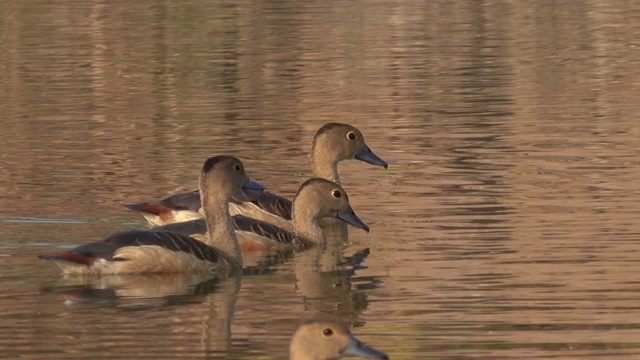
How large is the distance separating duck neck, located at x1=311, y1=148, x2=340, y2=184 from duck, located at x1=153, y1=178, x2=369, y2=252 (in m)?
2.26

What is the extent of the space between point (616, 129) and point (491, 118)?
220cm

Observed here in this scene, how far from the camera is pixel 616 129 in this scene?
24125 millimetres

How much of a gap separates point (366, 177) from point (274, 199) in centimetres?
323

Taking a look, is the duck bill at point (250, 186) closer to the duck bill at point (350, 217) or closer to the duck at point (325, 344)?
the duck bill at point (350, 217)

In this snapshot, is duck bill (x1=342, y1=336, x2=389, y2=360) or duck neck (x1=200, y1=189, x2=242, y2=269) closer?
duck bill (x1=342, y1=336, x2=389, y2=360)

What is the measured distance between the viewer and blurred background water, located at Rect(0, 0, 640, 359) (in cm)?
1279

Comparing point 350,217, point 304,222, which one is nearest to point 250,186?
point 304,222

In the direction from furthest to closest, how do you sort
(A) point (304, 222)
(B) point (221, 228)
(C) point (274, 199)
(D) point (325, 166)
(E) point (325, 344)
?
(D) point (325, 166)
(C) point (274, 199)
(A) point (304, 222)
(B) point (221, 228)
(E) point (325, 344)

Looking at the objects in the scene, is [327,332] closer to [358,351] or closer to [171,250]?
[358,351]

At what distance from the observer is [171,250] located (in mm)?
15078

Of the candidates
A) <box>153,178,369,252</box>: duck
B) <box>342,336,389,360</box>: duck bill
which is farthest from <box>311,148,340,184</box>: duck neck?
<box>342,336,389,360</box>: duck bill

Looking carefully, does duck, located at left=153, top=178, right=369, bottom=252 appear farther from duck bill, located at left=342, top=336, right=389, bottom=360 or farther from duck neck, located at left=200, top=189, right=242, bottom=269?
duck bill, located at left=342, top=336, right=389, bottom=360

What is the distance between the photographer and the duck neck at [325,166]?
19.7 m

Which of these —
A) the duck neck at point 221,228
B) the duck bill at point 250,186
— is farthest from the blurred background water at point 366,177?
the duck bill at point 250,186
